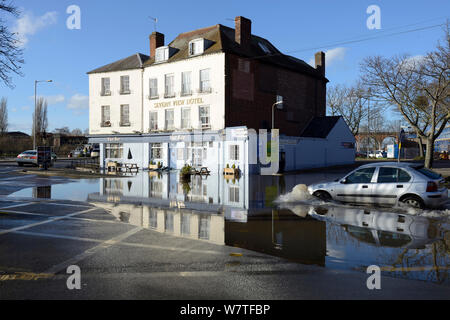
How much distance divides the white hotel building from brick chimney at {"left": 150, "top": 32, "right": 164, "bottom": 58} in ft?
0.32

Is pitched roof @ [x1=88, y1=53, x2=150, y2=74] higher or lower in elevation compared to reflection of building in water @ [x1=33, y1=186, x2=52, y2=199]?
higher

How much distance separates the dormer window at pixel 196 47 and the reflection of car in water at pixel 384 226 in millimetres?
22774

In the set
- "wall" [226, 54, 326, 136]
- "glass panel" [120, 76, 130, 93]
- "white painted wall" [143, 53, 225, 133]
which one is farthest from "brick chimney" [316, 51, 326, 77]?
"glass panel" [120, 76, 130, 93]

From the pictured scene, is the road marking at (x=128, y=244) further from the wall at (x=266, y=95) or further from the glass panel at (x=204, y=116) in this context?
the glass panel at (x=204, y=116)

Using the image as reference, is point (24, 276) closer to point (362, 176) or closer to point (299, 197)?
point (362, 176)

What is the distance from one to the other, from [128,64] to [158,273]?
3371cm

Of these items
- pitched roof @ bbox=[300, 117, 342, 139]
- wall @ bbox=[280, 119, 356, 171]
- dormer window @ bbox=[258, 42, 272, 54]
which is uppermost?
dormer window @ bbox=[258, 42, 272, 54]

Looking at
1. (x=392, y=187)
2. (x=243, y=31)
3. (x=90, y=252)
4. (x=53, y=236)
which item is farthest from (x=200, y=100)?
(x=90, y=252)

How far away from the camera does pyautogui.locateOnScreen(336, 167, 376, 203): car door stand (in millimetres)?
11406

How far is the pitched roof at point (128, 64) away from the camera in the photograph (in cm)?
→ 3547

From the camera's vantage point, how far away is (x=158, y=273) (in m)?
5.43

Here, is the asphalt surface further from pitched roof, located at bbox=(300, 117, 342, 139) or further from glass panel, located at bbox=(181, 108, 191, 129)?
pitched roof, located at bbox=(300, 117, 342, 139)

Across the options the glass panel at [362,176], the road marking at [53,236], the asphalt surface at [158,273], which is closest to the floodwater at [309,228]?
the asphalt surface at [158,273]

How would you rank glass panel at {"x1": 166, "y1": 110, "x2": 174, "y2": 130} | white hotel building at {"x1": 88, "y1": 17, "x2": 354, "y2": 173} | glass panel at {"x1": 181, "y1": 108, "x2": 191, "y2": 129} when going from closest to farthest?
1. white hotel building at {"x1": 88, "y1": 17, "x2": 354, "y2": 173}
2. glass panel at {"x1": 181, "y1": 108, "x2": 191, "y2": 129}
3. glass panel at {"x1": 166, "y1": 110, "x2": 174, "y2": 130}
